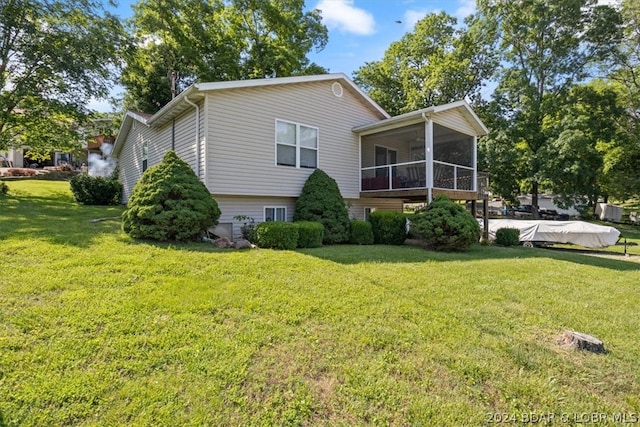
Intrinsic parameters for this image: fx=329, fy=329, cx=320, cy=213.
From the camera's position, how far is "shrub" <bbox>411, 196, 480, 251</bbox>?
10055 mm

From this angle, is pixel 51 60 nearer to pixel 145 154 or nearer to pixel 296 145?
pixel 145 154


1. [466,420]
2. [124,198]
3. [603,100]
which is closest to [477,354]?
[466,420]

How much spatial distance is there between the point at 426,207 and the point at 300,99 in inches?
229

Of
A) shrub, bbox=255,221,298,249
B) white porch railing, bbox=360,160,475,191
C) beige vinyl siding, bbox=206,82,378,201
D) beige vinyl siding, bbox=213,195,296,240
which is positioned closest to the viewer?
shrub, bbox=255,221,298,249

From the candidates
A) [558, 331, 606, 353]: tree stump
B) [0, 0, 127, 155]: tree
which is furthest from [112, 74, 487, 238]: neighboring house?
[558, 331, 606, 353]: tree stump

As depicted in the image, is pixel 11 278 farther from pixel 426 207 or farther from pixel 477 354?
pixel 426 207

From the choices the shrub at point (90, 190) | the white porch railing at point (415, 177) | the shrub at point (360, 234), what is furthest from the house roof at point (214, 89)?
the shrub at point (360, 234)

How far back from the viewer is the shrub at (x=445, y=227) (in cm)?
1005

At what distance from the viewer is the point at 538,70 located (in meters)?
22.8

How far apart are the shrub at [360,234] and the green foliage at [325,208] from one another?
0.69 ft

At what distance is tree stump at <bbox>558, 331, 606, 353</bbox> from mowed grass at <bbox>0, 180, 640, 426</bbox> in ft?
0.34

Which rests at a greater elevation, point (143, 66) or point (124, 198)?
point (143, 66)

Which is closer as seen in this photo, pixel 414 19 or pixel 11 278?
pixel 11 278

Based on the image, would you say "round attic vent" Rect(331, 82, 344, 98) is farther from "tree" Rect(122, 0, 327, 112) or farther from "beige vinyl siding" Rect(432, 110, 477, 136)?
"tree" Rect(122, 0, 327, 112)
